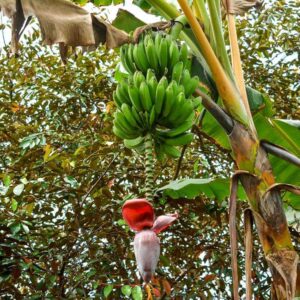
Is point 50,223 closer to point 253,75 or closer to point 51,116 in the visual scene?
point 51,116

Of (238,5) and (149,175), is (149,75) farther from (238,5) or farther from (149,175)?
(238,5)

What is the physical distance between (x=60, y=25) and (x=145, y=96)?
378 millimetres

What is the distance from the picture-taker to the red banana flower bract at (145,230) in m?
1.00

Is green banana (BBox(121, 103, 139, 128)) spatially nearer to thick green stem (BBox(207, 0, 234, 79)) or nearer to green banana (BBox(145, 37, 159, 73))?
green banana (BBox(145, 37, 159, 73))

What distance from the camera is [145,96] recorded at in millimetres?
1137

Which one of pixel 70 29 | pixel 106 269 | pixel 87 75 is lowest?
pixel 106 269

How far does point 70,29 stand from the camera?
1358 mm

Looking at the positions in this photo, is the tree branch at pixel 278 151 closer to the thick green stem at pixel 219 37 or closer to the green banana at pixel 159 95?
the thick green stem at pixel 219 37

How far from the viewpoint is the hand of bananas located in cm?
115

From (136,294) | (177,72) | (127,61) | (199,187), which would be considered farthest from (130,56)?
(136,294)

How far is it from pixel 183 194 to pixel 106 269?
2.35ft

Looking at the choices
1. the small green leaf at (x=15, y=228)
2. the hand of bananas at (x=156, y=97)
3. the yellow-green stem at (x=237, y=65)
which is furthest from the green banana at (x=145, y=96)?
the small green leaf at (x=15, y=228)

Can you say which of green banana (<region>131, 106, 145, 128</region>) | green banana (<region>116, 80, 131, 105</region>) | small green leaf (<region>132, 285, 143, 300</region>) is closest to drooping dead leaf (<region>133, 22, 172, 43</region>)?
green banana (<region>116, 80, 131, 105</region>)

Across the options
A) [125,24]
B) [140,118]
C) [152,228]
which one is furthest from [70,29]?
[152,228]
